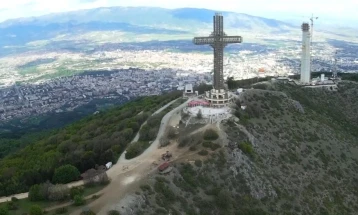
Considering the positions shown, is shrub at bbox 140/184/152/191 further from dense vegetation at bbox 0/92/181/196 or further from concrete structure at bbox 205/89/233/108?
concrete structure at bbox 205/89/233/108

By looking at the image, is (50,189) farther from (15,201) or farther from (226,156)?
(226,156)

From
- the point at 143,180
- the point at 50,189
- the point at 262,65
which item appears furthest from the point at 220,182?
the point at 262,65

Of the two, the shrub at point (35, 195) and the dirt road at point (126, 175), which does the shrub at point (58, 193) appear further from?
the dirt road at point (126, 175)

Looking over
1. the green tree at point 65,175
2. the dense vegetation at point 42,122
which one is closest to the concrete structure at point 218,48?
the green tree at point 65,175

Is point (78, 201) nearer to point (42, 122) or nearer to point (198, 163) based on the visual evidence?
point (198, 163)

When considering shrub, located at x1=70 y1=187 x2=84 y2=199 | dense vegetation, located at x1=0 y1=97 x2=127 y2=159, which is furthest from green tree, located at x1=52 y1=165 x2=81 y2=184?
dense vegetation, located at x1=0 y1=97 x2=127 y2=159

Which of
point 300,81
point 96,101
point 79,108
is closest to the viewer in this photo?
point 300,81
